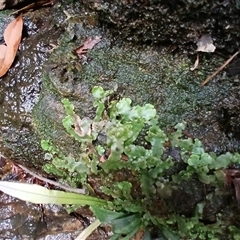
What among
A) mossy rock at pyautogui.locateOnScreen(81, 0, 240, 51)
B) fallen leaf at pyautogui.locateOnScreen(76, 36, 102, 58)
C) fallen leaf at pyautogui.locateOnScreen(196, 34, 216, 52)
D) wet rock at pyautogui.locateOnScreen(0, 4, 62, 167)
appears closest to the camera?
mossy rock at pyautogui.locateOnScreen(81, 0, 240, 51)

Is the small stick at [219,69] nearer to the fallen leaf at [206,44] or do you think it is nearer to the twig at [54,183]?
the fallen leaf at [206,44]

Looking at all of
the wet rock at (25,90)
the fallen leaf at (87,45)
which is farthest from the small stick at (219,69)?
the wet rock at (25,90)

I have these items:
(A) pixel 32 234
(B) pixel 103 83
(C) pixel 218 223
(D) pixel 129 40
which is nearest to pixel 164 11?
(D) pixel 129 40

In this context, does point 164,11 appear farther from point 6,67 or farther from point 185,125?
point 6,67

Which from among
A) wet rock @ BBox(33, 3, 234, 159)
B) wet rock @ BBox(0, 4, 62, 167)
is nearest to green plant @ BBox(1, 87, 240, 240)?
wet rock @ BBox(33, 3, 234, 159)

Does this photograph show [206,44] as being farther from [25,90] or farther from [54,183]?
[54,183]

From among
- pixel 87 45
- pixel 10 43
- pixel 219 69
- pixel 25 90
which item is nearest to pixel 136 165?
pixel 219 69

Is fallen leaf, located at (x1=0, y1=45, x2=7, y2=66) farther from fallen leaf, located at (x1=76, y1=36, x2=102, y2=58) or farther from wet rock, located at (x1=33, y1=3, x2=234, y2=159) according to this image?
fallen leaf, located at (x1=76, y1=36, x2=102, y2=58)
